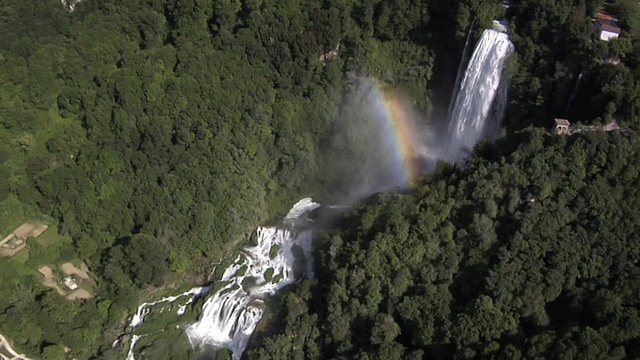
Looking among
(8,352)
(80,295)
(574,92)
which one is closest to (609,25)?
(574,92)

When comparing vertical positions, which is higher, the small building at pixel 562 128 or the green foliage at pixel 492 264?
the small building at pixel 562 128

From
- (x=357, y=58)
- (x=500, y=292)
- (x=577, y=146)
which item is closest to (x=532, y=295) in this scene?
(x=500, y=292)

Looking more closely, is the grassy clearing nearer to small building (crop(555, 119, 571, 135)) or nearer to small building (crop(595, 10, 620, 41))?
small building (crop(555, 119, 571, 135))

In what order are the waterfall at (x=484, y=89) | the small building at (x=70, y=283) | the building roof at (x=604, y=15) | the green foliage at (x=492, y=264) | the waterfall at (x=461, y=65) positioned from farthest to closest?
the waterfall at (x=461, y=65) → the waterfall at (x=484, y=89) → the small building at (x=70, y=283) → the building roof at (x=604, y=15) → the green foliage at (x=492, y=264)

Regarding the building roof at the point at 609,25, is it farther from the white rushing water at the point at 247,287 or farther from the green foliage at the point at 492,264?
the white rushing water at the point at 247,287

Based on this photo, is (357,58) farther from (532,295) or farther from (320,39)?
(532,295)

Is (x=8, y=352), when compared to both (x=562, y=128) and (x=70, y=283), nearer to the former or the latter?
(x=70, y=283)

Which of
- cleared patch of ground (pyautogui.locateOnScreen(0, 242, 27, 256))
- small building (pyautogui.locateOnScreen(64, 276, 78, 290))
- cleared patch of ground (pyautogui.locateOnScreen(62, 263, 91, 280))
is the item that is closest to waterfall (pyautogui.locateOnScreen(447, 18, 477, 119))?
cleared patch of ground (pyautogui.locateOnScreen(62, 263, 91, 280))

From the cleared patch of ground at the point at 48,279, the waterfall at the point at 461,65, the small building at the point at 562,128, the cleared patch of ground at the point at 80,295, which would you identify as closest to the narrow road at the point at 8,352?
the cleared patch of ground at the point at 48,279
